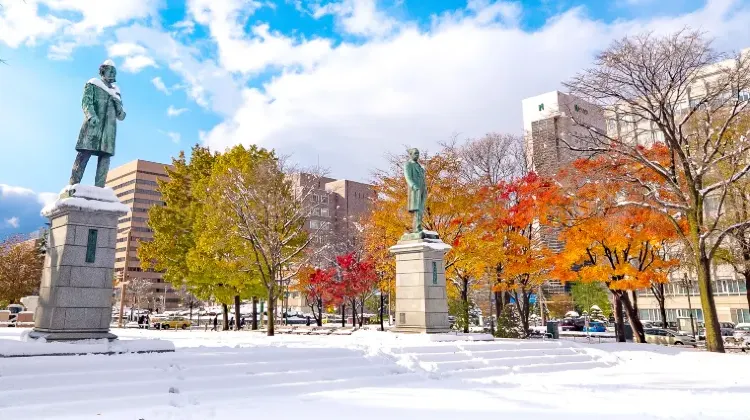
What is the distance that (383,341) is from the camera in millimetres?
13938

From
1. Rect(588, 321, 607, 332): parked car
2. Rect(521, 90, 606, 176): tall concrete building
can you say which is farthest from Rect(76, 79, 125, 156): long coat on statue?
Rect(588, 321, 607, 332): parked car

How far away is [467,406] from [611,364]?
331 inches

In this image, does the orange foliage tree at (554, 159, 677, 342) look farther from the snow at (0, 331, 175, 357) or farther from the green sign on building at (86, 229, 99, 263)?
A: the green sign on building at (86, 229, 99, 263)

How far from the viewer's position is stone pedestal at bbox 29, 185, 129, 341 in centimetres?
1059

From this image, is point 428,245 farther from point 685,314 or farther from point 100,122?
point 685,314

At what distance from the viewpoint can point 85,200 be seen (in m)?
11.3

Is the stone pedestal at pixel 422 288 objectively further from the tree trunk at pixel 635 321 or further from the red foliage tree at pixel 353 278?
the red foliage tree at pixel 353 278

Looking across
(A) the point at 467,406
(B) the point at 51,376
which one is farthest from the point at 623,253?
(B) the point at 51,376

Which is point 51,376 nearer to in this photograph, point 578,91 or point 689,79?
point 578,91

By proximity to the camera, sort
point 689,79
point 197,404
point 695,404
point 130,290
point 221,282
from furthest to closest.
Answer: point 130,290
point 221,282
point 689,79
point 695,404
point 197,404

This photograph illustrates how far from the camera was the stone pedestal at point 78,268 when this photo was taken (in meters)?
10.6

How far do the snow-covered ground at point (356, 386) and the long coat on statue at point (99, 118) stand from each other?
17.1 feet

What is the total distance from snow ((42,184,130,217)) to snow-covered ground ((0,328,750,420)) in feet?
11.8

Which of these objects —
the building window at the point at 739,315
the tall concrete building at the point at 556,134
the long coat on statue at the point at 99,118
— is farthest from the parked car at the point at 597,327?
the long coat on statue at the point at 99,118
